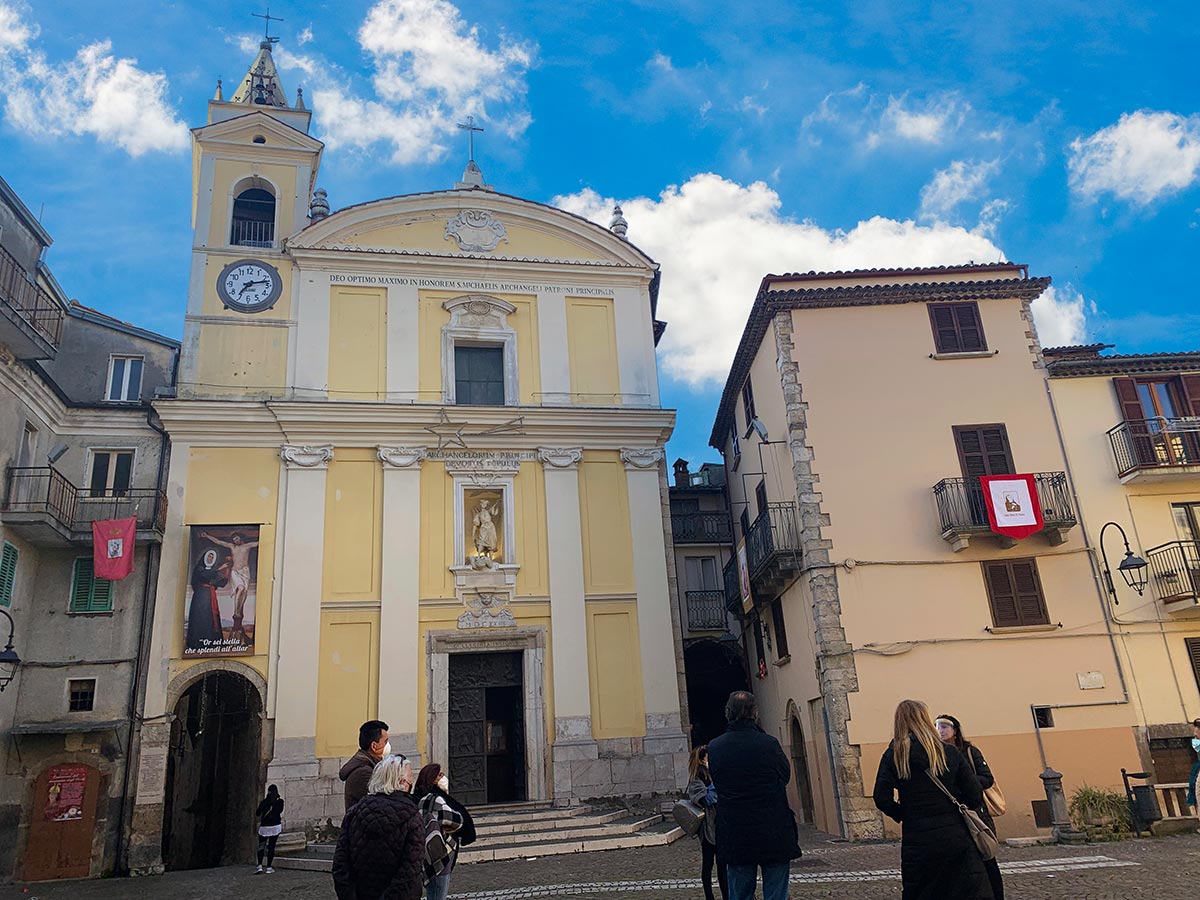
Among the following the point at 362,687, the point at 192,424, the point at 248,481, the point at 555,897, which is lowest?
the point at 555,897

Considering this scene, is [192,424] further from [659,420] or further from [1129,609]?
[1129,609]

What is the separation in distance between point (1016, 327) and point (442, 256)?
1336 centimetres

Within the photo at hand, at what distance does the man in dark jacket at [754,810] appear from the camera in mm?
6266

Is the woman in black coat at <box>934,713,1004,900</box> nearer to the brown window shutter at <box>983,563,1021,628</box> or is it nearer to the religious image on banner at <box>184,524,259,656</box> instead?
the brown window shutter at <box>983,563,1021,628</box>

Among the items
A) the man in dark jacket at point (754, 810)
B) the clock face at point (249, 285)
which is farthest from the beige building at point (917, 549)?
the clock face at point (249, 285)

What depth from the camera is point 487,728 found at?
796 inches

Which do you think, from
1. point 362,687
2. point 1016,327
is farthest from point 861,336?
point 362,687

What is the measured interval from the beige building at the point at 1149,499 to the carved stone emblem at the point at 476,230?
1330 cm

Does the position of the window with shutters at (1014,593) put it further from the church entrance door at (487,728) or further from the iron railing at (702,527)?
the church entrance door at (487,728)

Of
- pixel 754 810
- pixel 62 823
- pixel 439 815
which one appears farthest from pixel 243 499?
pixel 754 810

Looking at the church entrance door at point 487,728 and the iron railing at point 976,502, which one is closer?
the iron railing at point 976,502

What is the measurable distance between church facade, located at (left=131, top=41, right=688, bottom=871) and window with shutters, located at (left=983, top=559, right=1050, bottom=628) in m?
6.76

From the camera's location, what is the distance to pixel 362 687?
757 inches

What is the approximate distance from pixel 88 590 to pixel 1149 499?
71.4ft
